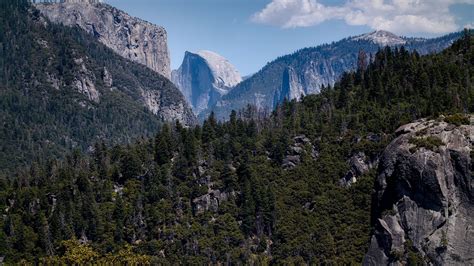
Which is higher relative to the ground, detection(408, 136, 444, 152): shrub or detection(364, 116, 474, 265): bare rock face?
detection(408, 136, 444, 152): shrub

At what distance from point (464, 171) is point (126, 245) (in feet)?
338

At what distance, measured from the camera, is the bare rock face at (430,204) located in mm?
158875

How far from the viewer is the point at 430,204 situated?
536ft

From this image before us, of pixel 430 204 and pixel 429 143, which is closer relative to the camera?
pixel 430 204

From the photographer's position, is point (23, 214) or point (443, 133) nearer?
point (443, 133)

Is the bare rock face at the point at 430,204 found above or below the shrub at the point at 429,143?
below

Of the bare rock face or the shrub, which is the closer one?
the bare rock face

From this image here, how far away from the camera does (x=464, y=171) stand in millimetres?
161875

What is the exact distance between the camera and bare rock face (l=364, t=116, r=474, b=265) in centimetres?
15888

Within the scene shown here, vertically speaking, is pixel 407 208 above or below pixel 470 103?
below

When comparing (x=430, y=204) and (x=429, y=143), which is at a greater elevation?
(x=429, y=143)

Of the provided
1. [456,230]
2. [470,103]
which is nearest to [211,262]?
[456,230]

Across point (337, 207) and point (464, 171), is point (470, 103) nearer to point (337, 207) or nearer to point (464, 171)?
point (464, 171)

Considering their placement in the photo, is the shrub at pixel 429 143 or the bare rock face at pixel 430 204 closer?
the bare rock face at pixel 430 204
